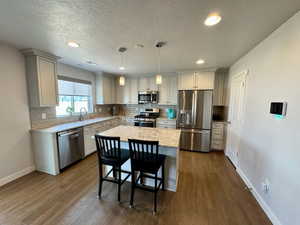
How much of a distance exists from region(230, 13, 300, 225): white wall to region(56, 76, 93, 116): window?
14.2 ft

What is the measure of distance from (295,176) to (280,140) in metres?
0.42

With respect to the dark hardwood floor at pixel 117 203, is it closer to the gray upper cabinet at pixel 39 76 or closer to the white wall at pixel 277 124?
the white wall at pixel 277 124

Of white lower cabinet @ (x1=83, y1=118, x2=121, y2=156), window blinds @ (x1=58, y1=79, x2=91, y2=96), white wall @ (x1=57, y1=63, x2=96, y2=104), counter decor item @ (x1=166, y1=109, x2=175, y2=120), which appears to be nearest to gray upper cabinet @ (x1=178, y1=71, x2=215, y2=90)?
counter decor item @ (x1=166, y1=109, x2=175, y2=120)

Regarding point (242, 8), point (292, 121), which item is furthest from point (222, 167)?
point (242, 8)

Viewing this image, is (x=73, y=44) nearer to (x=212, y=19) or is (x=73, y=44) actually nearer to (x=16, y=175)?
(x=212, y=19)

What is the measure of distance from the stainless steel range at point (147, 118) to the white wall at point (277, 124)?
280cm

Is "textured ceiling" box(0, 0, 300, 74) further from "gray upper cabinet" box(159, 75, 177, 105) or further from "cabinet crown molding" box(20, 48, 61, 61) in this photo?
"gray upper cabinet" box(159, 75, 177, 105)

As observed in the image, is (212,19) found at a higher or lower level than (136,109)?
higher

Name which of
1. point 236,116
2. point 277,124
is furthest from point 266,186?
point 236,116

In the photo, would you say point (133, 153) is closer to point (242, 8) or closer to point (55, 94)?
point (242, 8)

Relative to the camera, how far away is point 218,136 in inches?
159

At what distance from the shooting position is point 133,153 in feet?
6.30

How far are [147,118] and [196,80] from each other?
207cm

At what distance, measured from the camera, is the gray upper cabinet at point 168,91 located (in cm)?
464
